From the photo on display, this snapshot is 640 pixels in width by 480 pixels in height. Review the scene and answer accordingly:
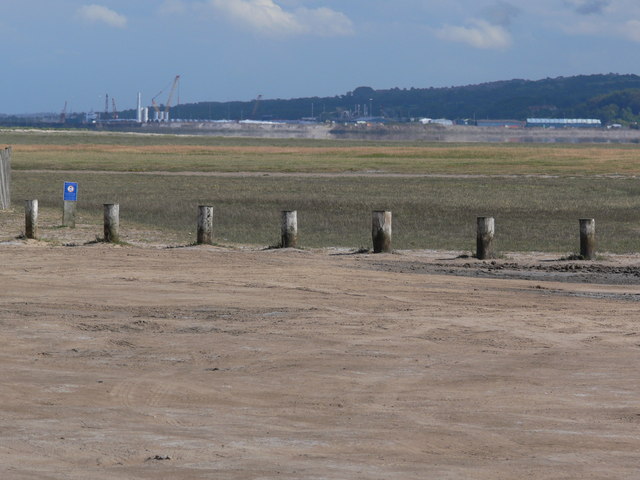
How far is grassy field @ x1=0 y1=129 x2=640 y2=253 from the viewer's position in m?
26.8

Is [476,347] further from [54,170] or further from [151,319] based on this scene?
[54,170]

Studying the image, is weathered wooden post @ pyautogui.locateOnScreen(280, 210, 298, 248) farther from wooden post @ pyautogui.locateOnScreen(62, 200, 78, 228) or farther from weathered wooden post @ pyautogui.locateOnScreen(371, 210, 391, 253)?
wooden post @ pyautogui.locateOnScreen(62, 200, 78, 228)

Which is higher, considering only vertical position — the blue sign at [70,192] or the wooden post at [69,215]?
the blue sign at [70,192]

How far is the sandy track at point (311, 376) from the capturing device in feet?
25.9

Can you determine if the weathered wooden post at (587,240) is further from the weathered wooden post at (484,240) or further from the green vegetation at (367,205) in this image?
the green vegetation at (367,205)

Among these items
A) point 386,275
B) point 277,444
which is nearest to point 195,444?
point 277,444

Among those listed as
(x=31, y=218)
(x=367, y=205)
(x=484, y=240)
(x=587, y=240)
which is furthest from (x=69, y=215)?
(x=587, y=240)

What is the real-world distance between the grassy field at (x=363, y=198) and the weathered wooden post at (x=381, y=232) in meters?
2.16

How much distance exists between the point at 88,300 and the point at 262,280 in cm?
311

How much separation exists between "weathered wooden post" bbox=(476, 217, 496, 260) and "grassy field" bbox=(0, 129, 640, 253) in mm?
2489

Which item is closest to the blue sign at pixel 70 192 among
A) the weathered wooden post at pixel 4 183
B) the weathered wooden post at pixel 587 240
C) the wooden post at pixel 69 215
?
the wooden post at pixel 69 215

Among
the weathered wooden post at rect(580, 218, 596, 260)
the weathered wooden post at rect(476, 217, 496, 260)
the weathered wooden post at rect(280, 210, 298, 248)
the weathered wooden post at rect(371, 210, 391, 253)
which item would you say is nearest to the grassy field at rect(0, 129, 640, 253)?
the weathered wooden post at rect(280, 210, 298, 248)

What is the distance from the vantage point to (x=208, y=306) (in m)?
14.7

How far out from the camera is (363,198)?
38.6m
